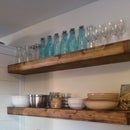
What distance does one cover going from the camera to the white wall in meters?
1.84

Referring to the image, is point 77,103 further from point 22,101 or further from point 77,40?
point 22,101

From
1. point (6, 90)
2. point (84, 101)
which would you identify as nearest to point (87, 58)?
point (84, 101)

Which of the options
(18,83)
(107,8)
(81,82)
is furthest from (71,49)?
(18,83)

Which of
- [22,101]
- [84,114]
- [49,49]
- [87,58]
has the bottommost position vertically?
[84,114]

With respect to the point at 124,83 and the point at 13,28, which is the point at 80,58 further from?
the point at 13,28

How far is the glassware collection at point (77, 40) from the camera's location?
1.72 m

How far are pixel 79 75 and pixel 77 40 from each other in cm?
33

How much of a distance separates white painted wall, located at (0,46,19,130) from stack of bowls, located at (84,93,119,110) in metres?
1.05

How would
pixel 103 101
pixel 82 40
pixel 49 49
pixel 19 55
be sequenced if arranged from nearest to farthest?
pixel 103 101 → pixel 82 40 → pixel 49 49 → pixel 19 55

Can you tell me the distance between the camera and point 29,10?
2.24 meters

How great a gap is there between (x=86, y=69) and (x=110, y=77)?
0.83 ft

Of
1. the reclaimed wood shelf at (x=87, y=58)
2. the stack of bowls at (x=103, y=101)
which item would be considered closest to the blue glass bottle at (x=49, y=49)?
the reclaimed wood shelf at (x=87, y=58)

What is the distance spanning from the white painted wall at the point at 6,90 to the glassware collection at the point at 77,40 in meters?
0.14

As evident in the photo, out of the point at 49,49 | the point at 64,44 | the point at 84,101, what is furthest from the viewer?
the point at 49,49
